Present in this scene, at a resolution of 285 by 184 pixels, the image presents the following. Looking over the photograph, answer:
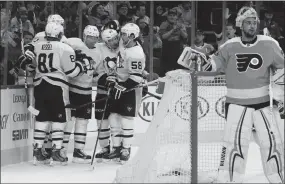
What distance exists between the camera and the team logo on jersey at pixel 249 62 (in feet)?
18.5

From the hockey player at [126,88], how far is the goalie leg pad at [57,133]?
54 centimetres

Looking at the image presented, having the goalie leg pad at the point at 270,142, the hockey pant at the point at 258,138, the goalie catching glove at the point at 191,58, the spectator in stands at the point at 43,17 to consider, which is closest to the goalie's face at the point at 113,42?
the goalie catching glove at the point at 191,58

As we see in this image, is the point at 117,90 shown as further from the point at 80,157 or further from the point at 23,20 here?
the point at 23,20

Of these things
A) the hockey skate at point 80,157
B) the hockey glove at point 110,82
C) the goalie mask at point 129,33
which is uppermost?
the goalie mask at point 129,33

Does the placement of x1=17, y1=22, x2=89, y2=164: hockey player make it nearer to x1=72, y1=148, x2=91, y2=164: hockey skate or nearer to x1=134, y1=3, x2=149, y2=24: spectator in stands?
x1=72, y1=148, x2=91, y2=164: hockey skate

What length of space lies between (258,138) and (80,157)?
7.25 ft

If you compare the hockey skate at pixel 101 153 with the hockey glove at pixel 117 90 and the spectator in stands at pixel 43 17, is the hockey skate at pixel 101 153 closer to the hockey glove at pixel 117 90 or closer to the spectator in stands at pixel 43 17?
the hockey glove at pixel 117 90

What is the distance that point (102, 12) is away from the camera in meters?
9.96

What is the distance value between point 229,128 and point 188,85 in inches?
18.5

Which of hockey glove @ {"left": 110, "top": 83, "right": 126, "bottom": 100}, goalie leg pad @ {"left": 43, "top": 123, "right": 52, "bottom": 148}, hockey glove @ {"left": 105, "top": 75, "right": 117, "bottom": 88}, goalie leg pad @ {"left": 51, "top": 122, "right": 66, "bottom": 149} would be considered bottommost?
goalie leg pad @ {"left": 43, "top": 123, "right": 52, "bottom": 148}

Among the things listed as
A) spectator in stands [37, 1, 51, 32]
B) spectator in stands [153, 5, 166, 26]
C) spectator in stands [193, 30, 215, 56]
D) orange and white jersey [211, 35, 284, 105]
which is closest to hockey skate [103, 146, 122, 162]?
orange and white jersey [211, 35, 284, 105]

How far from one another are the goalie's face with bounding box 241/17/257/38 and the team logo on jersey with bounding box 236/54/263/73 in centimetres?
15

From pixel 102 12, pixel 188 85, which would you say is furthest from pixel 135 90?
pixel 102 12

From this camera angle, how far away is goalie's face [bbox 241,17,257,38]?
5676 mm
